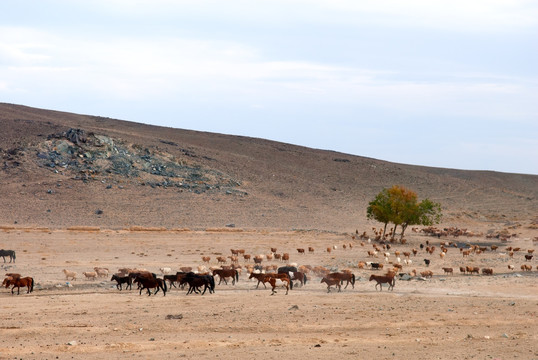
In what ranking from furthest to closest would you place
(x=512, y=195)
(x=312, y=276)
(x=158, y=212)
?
(x=512, y=195) → (x=158, y=212) → (x=312, y=276)

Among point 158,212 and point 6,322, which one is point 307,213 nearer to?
point 158,212

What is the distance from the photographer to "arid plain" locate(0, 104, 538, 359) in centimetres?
1678

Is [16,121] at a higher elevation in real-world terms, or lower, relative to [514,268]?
higher

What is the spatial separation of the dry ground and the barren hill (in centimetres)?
3347

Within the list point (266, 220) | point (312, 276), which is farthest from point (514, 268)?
point (266, 220)

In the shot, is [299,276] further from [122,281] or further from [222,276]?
[122,281]

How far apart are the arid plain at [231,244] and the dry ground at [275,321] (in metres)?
0.08

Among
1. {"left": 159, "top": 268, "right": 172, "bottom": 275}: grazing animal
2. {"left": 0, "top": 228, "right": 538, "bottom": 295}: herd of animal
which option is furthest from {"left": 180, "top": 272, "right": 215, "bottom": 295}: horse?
{"left": 159, "top": 268, "right": 172, "bottom": 275}: grazing animal

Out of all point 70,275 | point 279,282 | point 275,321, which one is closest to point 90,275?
point 70,275

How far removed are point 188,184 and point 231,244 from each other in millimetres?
31136

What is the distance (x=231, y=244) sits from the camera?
4788 cm

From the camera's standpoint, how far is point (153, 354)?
15141 mm

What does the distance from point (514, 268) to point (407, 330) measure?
72.8 ft

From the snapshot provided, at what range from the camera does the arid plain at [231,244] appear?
16.8 m
